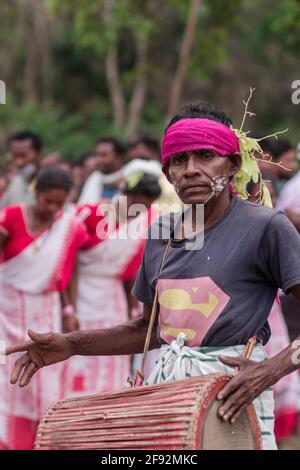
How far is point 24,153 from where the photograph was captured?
1006 cm

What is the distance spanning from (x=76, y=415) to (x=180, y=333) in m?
0.48

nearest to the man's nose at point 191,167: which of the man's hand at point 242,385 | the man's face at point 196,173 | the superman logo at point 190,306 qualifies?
the man's face at point 196,173

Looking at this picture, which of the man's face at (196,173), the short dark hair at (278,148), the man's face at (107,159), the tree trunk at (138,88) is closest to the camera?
the man's face at (196,173)

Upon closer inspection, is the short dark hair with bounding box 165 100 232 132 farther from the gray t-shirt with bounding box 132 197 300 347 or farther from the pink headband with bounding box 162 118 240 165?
the gray t-shirt with bounding box 132 197 300 347

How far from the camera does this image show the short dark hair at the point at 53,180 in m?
7.13

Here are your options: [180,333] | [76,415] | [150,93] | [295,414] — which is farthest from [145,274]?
[150,93]

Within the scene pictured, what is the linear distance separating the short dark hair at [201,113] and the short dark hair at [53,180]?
3.39m

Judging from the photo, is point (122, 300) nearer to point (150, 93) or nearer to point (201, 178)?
point (201, 178)

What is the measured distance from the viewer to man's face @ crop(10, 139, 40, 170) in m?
10.1

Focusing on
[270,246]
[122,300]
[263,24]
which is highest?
[263,24]

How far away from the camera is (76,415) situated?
3.59 m

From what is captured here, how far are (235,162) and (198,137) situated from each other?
25 cm

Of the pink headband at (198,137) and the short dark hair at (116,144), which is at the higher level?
the short dark hair at (116,144)

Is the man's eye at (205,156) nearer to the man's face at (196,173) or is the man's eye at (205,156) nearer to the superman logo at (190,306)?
the man's face at (196,173)
